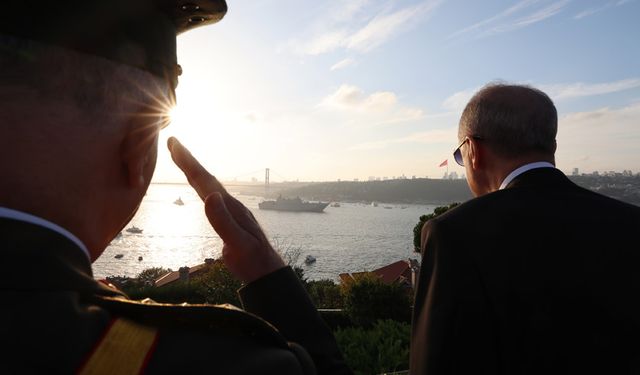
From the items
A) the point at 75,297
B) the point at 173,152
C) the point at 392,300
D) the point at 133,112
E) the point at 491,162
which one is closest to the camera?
the point at 75,297

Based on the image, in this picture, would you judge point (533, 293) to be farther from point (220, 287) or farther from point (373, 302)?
point (220, 287)

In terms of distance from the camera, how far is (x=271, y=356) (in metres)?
0.73

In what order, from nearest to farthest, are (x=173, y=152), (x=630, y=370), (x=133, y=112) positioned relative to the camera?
(x=133, y=112), (x=173, y=152), (x=630, y=370)

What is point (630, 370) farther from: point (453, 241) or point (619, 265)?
point (453, 241)

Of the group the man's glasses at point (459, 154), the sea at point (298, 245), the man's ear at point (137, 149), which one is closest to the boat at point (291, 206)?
the sea at point (298, 245)

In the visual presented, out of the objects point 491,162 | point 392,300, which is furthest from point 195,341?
point 392,300

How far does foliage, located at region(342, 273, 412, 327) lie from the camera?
1147cm

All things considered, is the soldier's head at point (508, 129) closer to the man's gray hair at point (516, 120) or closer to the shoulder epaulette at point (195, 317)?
the man's gray hair at point (516, 120)

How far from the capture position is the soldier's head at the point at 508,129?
211 centimetres

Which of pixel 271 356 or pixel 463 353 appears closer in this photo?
pixel 271 356

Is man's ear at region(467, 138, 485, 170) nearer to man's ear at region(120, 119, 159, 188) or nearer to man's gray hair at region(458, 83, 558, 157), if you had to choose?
man's gray hair at region(458, 83, 558, 157)

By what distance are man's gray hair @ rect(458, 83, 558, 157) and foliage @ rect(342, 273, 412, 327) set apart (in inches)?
381

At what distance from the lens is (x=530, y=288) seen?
1735mm

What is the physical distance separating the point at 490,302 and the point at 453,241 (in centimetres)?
→ 26
